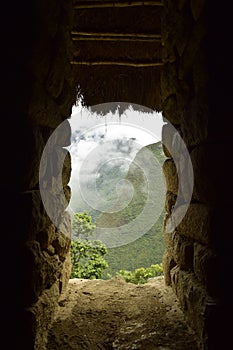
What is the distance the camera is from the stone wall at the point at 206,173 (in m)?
1.06

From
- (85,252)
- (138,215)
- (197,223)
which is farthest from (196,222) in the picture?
(138,215)

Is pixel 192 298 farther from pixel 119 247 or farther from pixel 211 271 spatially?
pixel 119 247

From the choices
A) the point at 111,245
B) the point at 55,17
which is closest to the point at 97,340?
the point at 55,17

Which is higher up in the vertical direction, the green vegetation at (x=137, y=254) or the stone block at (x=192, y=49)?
the stone block at (x=192, y=49)

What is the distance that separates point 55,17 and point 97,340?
156 centimetres

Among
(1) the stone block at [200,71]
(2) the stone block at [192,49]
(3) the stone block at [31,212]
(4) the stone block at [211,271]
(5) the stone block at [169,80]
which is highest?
(5) the stone block at [169,80]

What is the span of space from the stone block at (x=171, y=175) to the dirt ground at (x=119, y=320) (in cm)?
66

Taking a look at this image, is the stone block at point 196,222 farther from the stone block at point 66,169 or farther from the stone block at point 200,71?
the stone block at point 66,169

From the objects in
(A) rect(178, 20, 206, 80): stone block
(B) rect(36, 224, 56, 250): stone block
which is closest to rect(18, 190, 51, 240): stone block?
(B) rect(36, 224, 56, 250): stone block

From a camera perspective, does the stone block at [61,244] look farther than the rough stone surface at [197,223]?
Yes

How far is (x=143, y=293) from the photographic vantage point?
1.99 metres

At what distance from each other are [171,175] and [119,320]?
902 millimetres

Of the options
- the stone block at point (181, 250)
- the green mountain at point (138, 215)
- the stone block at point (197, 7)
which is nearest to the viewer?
the stone block at point (197, 7)

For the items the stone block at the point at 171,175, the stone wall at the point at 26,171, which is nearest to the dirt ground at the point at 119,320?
the stone wall at the point at 26,171
